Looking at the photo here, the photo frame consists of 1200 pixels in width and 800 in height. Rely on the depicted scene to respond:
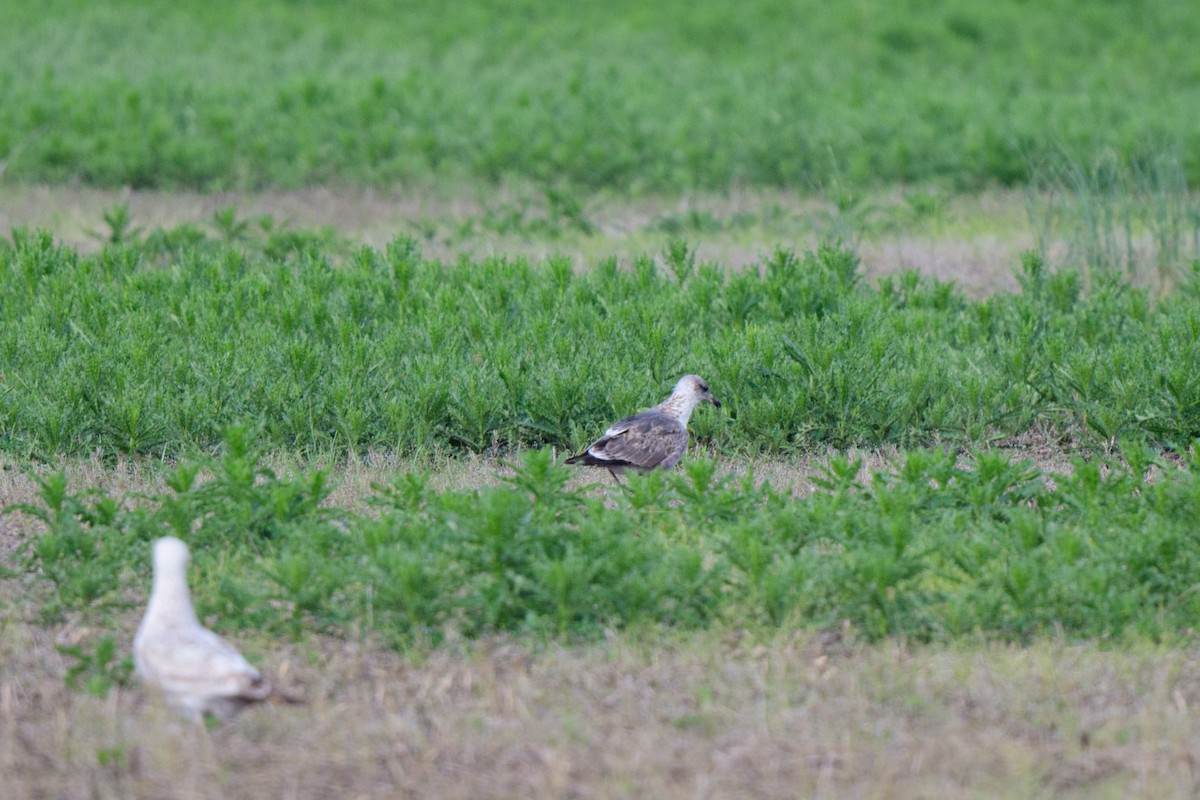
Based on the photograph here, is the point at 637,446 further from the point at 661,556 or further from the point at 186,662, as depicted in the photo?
the point at 186,662

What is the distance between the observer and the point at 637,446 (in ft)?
26.3

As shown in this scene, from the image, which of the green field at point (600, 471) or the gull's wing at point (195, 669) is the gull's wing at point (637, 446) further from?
the gull's wing at point (195, 669)

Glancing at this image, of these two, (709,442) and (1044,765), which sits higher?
(1044,765)

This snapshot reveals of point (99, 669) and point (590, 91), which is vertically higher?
point (99, 669)

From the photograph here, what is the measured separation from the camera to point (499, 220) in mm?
15508

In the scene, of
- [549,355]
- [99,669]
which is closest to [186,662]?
[99,669]

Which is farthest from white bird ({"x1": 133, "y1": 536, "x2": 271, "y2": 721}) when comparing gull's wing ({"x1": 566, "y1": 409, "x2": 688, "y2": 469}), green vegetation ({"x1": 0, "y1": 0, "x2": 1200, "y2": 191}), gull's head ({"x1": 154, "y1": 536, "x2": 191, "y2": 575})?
green vegetation ({"x1": 0, "y1": 0, "x2": 1200, "y2": 191})

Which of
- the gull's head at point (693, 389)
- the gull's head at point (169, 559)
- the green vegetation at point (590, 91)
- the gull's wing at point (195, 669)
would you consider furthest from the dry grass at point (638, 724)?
the green vegetation at point (590, 91)

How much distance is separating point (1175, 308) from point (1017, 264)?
3041 mm

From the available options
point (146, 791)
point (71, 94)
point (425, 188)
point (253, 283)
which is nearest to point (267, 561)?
point (146, 791)

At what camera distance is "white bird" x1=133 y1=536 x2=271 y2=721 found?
5293 mm

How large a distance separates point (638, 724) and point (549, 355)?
4430 millimetres

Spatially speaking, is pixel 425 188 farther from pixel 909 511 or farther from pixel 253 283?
pixel 909 511

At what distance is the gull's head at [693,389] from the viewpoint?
8.54 m
